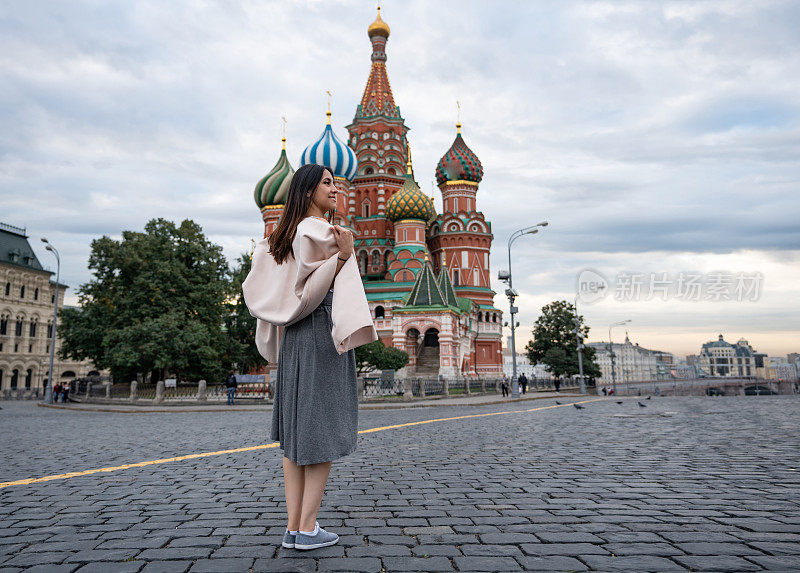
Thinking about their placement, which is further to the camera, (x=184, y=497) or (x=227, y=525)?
(x=184, y=497)

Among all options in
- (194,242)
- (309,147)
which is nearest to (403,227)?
(309,147)

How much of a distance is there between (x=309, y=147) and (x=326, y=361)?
42435 millimetres

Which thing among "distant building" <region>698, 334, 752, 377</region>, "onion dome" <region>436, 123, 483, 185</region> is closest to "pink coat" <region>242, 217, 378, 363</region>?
"onion dome" <region>436, 123, 483, 185</region>

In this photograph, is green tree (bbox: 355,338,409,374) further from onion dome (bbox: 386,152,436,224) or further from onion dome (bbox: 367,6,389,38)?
onion dome (bbox: 367,6,389,38)

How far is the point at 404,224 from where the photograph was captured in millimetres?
47406

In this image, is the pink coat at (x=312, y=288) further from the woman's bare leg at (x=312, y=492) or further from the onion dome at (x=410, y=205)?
the onion dome at (x=410, y=205)

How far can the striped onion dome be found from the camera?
141ft

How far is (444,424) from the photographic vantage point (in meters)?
11.6

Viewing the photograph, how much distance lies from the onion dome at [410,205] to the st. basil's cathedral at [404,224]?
0.29 ft

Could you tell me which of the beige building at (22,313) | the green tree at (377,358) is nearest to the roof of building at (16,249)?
the beige building at (22,313)

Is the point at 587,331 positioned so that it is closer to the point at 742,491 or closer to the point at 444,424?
the point at 444,424

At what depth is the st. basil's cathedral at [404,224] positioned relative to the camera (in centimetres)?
4306

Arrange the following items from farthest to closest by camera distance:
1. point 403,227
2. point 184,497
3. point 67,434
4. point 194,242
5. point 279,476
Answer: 1. point 403,227
2. point 194,242
3. point 67,434
4. point 279,476
5. point 184,497

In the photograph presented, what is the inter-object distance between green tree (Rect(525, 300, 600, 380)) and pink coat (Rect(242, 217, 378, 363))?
165 feet
